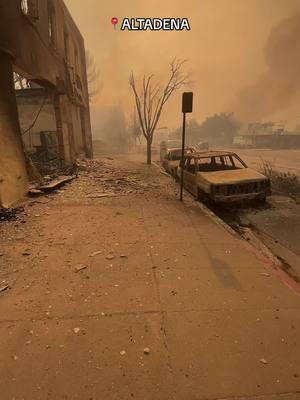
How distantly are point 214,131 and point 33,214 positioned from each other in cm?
7571

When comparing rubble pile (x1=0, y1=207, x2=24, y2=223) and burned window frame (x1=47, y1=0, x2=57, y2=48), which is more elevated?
burned window frame (x1=47, y1=0, x2=57, y2=48)

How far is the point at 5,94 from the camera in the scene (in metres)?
6.52

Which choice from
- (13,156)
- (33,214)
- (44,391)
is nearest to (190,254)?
(44,391)

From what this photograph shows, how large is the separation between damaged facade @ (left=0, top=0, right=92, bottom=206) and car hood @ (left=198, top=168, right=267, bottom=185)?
185 inches

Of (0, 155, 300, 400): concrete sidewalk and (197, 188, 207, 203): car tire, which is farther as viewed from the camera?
(197, 188, 207, 203): car tire

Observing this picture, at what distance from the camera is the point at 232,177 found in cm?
761

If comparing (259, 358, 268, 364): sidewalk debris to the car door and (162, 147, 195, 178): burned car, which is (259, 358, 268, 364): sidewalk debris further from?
(162, 147, 195, 178): burned car

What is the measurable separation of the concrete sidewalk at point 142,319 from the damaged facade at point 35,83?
2.21 metres

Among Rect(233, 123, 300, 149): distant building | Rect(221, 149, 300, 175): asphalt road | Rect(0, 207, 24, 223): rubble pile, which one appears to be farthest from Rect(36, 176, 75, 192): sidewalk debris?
Rect(233, 123, 300, 149): distant building

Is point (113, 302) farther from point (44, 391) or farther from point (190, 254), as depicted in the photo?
point (190, 254)

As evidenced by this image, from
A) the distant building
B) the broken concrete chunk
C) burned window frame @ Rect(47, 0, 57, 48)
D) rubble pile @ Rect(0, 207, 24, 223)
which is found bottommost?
the distant building

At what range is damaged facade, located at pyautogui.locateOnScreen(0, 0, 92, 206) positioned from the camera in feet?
21.3

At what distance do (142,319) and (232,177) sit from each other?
559cm

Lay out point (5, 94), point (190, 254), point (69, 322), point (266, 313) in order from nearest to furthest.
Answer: point (69, 322) < point (266, 313) < point (190, 254) < point (5, 94)
